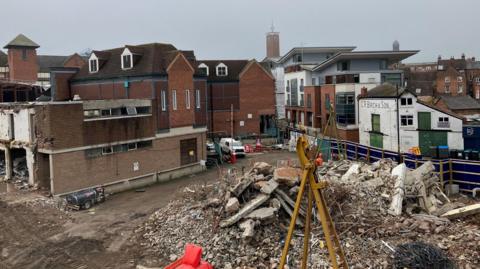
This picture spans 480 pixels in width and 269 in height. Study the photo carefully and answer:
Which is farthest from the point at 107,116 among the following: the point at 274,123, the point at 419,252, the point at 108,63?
the point at 274,123

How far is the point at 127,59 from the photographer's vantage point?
3328 cm

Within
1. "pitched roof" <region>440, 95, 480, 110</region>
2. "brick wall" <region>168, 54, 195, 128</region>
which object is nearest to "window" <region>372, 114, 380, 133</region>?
"brick wall" <region>168, 54, 195, 128</region>

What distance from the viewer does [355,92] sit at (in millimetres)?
40500

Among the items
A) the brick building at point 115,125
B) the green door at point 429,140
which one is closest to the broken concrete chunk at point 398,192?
the green door at point 429,140

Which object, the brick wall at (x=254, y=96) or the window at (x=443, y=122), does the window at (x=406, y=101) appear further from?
the brick wall at (x=254, y=96)

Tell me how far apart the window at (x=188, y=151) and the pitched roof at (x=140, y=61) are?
18.2 ft

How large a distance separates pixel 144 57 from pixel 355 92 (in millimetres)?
19592

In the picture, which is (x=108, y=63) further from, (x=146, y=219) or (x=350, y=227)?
(x=350, y=227)

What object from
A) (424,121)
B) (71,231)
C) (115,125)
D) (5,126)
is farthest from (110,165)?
(424,121)

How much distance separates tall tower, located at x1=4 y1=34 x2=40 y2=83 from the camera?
207 feet

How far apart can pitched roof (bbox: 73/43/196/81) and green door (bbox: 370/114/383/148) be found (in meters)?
16.1

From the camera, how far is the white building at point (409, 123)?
3127 centimetres

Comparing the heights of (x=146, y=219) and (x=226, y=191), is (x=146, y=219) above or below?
below

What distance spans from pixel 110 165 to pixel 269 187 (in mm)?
14542
